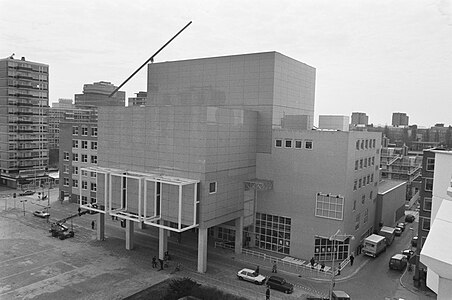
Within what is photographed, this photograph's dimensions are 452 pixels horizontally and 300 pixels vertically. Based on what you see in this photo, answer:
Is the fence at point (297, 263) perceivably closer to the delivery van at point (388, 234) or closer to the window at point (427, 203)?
the window at point (427, 203)

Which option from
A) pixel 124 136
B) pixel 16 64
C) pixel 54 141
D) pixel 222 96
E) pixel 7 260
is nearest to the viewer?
pixel 7 260

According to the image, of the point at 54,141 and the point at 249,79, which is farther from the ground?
the point at 249,79

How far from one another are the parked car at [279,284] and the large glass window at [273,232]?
28.6 ft

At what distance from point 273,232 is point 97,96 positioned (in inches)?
5471

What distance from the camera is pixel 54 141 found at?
115562mm

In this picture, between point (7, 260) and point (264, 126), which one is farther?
point (264, 126)

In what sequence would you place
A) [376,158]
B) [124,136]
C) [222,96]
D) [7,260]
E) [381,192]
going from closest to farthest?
[7,260]
[124,136]
[222,96]
[376,158]
[381,192]

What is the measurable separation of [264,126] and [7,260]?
29155mm

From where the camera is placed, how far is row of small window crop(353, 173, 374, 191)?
129ft

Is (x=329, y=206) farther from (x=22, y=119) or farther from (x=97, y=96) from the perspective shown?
(x=97, y=96)

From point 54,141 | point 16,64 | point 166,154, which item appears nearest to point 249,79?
point 166,154

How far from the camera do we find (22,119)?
77000 millimetres

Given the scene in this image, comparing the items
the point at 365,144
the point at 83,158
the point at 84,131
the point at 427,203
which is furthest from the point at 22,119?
the point at 427,203

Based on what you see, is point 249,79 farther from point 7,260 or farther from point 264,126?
point 7,260
